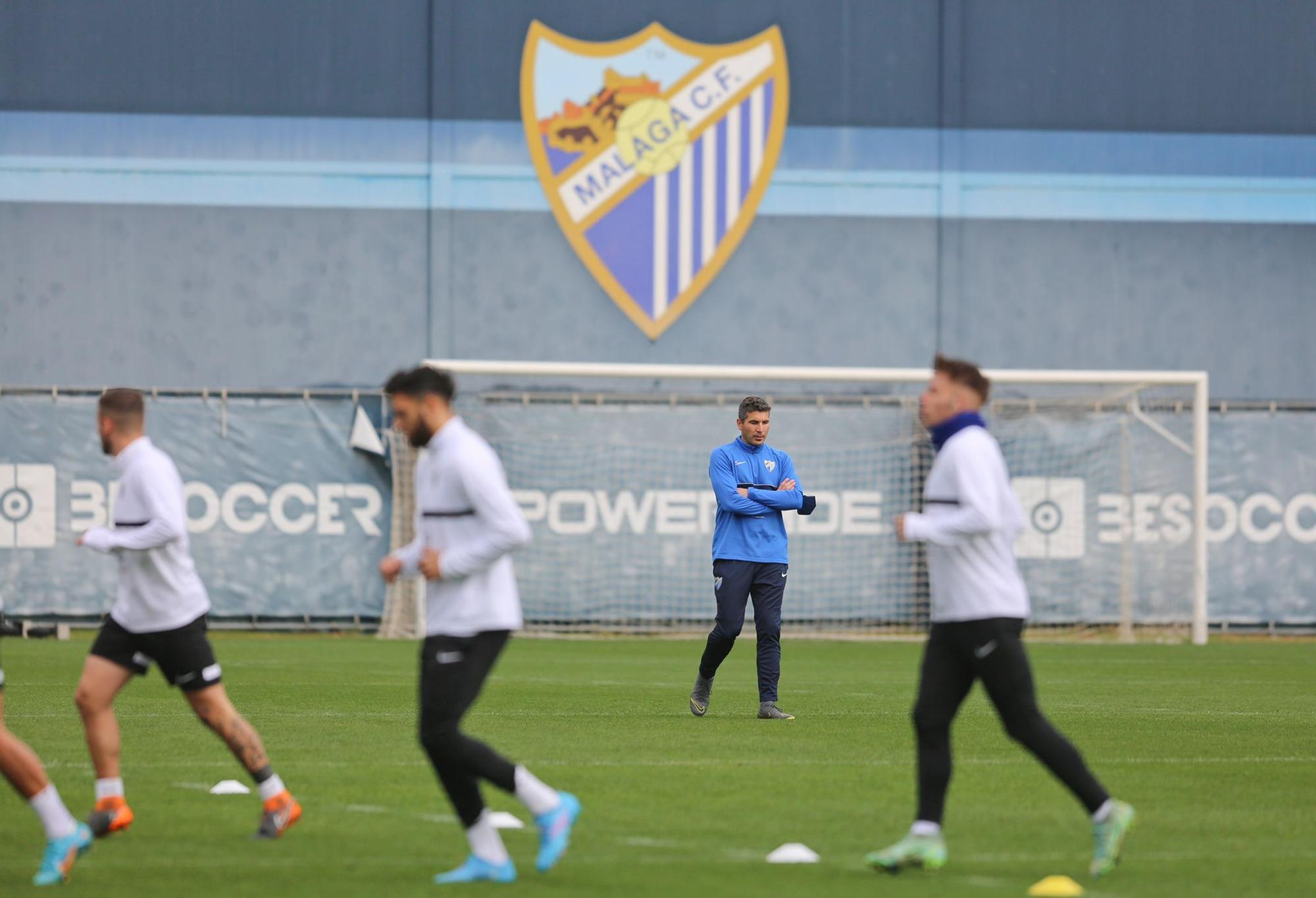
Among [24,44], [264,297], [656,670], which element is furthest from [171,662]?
[24,44]

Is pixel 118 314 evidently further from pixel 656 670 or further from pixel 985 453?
pixel 985 453

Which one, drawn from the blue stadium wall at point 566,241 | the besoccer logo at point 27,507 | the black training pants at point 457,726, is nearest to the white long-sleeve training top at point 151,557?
the black training pants at point 457,726

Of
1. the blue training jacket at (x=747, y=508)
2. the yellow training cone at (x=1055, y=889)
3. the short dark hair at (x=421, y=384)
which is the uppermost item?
the short dark hair at (x=421, y=384)

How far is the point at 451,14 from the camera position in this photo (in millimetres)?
27000

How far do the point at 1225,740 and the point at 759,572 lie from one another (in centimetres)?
337

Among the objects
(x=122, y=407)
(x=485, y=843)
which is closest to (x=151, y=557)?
(x=122, y=407)

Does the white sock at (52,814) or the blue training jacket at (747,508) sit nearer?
the white sock at (52,814)

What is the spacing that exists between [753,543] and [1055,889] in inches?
251

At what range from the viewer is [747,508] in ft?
41.4

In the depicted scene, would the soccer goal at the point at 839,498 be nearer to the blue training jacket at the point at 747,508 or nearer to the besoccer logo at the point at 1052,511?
the besoccer logo at the point at 1052,511

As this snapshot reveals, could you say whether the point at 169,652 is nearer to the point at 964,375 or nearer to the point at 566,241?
the point at 964,375

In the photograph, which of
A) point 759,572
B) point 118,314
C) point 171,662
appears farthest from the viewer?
point 118,314

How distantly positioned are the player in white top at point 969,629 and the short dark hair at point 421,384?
73.2 inches

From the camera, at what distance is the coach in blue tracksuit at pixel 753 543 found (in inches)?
496
